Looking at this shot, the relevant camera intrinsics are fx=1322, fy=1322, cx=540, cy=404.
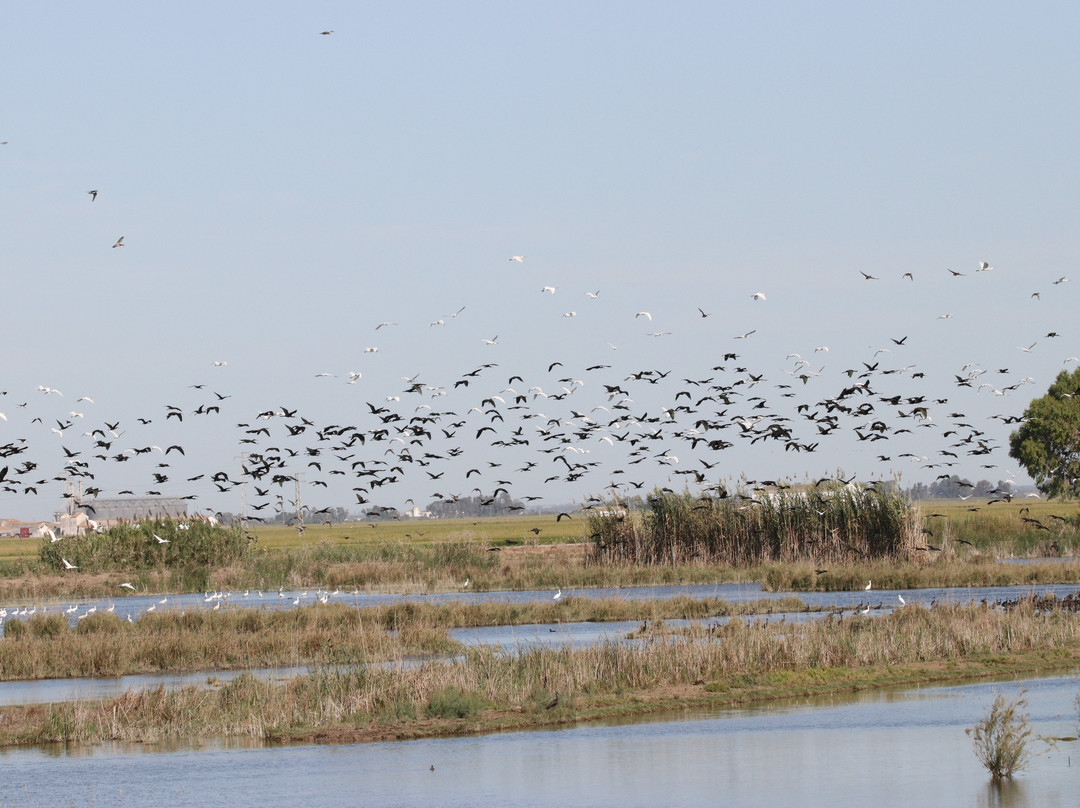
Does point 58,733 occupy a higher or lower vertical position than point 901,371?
lower

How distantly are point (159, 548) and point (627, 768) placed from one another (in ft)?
164

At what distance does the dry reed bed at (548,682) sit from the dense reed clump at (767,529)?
2285 centimetres

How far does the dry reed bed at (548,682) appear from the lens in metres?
24.7

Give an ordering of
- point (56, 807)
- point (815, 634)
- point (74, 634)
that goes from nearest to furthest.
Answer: point (56, 807) → point (815, 634) → point (74, 634)

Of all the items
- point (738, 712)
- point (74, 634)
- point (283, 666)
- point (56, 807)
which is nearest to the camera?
point (56, 807)

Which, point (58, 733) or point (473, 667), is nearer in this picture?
point (58, 733)

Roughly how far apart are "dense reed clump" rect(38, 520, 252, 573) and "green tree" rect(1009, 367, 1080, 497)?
5841 cm

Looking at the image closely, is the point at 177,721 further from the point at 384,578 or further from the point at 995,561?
the point at 995,561

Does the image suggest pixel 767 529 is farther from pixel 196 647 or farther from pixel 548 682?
pixel 548 682

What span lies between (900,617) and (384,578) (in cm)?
3203

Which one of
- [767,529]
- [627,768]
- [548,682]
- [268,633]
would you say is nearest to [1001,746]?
[627,768]

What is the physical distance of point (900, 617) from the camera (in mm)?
34094

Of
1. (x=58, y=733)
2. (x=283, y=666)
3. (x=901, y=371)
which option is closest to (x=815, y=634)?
(x=901, y=371)

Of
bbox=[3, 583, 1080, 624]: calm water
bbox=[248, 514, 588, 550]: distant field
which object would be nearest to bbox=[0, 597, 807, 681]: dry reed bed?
bbox=[3, 583, 1080, 624]: calm water
